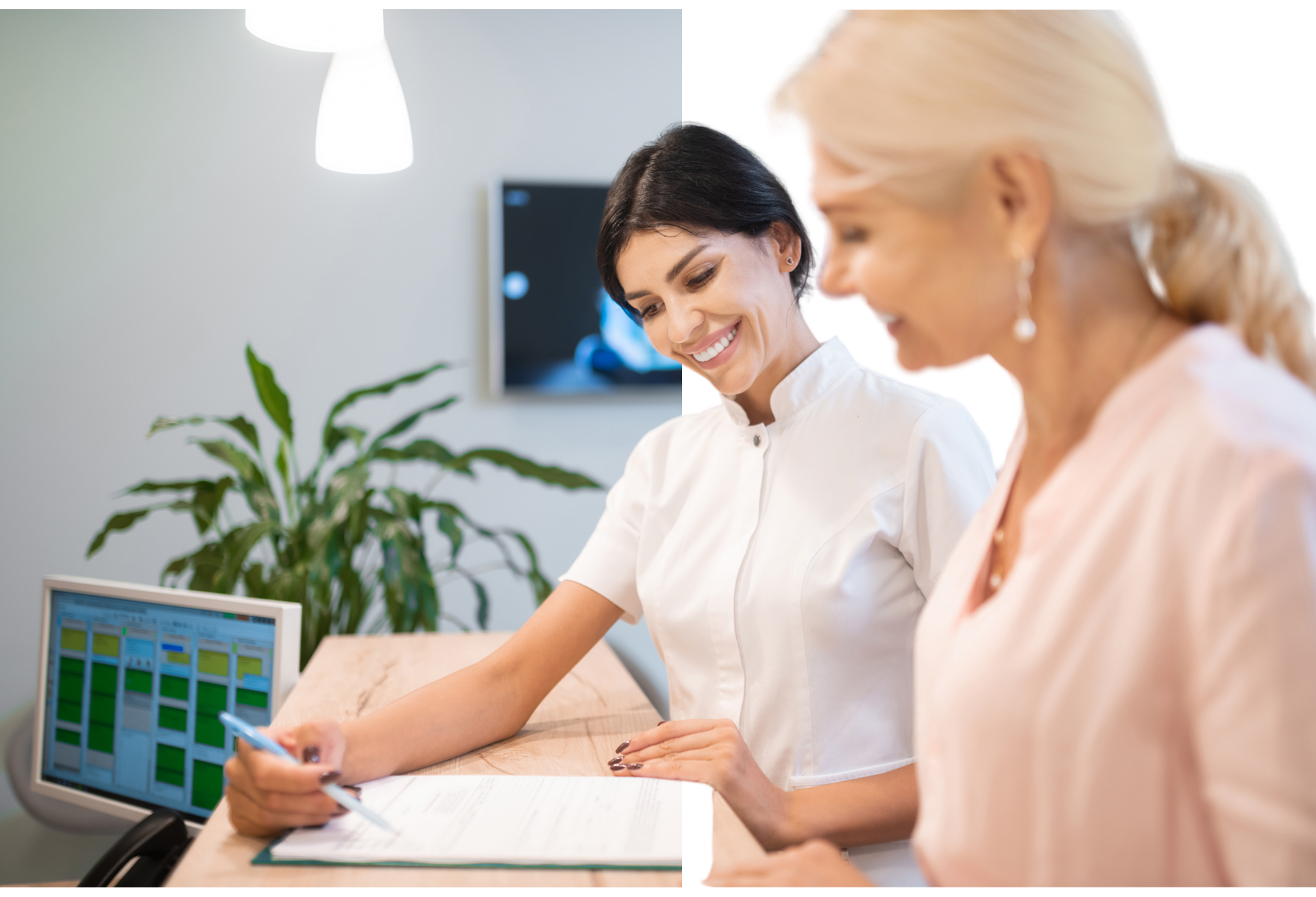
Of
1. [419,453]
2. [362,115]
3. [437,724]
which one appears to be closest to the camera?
[437,724]

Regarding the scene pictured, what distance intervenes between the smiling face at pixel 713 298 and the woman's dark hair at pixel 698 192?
0.02 metres

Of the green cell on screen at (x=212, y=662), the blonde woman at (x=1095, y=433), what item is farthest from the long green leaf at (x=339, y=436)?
the blonde woman at (x=1095, y=433)

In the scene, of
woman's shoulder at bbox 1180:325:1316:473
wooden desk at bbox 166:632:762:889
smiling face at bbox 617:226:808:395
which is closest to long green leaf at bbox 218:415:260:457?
wooden desk at bbox 166:632:762:889

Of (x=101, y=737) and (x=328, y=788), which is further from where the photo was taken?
(x=101, y=737)

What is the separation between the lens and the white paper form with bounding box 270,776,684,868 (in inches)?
34.7

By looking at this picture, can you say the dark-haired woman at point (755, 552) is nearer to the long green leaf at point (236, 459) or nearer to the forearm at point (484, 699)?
the forearm at point (484, 699)

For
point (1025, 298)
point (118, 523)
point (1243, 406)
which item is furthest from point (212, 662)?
point (1243, 406)

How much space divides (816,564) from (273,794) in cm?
71

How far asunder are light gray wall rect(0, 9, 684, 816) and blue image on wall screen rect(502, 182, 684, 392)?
0.10m

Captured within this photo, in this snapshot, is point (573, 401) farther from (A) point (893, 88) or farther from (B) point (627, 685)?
(A) point (893, 88)

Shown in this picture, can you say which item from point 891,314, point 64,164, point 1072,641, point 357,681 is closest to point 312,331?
point 64,164

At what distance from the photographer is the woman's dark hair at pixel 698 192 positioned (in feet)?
4.38

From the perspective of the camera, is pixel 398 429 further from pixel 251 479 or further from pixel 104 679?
pixel 104 679

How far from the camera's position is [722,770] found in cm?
105
